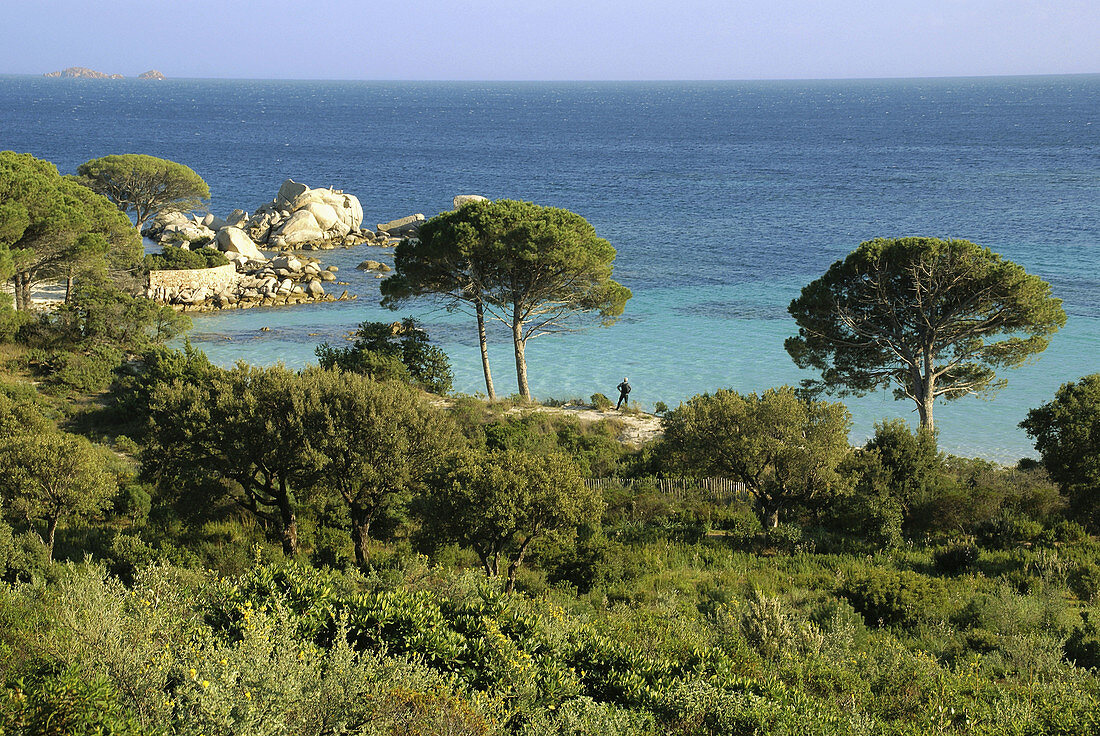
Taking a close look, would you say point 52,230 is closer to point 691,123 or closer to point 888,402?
point 888,402

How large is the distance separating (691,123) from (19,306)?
16579 cm

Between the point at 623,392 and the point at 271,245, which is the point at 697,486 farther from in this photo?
the point at 271,245

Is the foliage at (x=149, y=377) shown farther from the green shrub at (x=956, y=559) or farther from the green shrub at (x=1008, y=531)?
the green shrub at (x=1008, y=531)

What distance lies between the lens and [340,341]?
34.4 m

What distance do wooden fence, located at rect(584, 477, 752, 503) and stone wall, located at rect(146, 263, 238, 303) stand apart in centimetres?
2839

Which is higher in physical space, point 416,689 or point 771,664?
point 416,689

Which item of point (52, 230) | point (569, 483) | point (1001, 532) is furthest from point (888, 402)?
point (52, 230)

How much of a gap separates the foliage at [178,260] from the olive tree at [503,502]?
1224 inches

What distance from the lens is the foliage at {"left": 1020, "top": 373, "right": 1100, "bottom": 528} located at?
52.3ft

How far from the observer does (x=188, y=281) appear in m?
40.6

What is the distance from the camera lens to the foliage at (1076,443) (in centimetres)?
1594

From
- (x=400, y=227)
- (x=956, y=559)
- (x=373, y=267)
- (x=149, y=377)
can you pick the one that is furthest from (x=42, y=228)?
(x=400, y=227)

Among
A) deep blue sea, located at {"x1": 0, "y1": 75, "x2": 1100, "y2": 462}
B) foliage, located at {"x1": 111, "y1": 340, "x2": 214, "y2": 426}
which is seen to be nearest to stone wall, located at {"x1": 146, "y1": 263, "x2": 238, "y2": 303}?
deep blue sea, located at {"x1": 0, "y1": 75, "x2": 1100, "y2": 462}

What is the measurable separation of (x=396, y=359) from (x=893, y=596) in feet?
57.6
